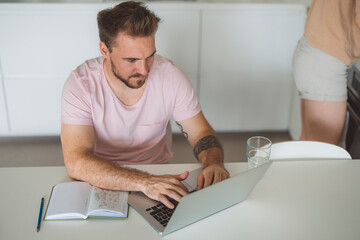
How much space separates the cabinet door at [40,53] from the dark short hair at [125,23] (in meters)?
1.14

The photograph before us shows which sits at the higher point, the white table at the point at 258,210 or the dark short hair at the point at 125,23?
the dark short hair at the point at 125,23

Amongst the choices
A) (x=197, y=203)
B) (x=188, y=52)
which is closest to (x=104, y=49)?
(x=197, y=203)

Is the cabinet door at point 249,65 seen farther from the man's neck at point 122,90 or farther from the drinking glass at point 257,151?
the drinking glass at point 257,151

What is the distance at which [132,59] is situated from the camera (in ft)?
5.90

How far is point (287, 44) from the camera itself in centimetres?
308

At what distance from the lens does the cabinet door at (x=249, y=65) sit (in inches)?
117

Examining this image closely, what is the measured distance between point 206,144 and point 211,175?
10.9 inches

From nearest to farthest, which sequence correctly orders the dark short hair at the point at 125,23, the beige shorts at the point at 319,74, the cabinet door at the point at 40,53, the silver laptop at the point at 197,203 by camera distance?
the silver laptop at the point at 197,203 → the dark short hair at the point at 125,23 → the beige shorts at the point at 319,74 → the cabinet door at the point at 40,53

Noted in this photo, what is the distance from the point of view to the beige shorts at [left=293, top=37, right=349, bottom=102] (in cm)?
227

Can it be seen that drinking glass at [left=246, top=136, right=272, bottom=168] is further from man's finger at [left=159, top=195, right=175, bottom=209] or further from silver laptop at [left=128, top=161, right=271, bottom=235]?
man's finger at [left=159, top=195, right=175, bottom=209]

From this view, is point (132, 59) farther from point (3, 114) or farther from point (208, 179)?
point (3, 114)

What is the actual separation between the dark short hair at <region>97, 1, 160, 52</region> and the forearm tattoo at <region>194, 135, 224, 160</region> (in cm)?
51

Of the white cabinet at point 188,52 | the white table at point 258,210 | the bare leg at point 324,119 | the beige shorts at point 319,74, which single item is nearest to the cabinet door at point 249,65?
the white cabinet at point 188,52

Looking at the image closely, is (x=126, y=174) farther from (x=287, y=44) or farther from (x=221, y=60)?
(x=287, y=44)
